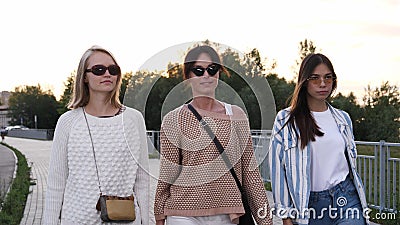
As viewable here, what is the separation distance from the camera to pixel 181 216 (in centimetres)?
398

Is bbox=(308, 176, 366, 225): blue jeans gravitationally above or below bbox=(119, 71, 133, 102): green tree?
below

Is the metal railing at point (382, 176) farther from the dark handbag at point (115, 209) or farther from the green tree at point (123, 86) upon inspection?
the dark handbag at point (115, 209)

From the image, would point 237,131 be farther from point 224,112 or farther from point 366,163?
point 366,163

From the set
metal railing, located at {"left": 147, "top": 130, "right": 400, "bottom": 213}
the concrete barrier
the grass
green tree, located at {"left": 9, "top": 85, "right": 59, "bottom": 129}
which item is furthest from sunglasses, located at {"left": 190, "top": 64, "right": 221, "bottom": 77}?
green tree, located at {"left": 9, "top": 85, "right": 59, "bottom": 129}

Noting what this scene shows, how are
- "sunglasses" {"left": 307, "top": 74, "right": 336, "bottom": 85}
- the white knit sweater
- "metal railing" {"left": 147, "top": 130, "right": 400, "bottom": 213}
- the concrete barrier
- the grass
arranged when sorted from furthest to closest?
the concrete barrier
the grass
"metal railing" {"left": 147, "top": 130, "right": 400, "bottom": 213}
"sunglasses" {"left": 307, "top": 74, "right": 336, "bottom": 85}
the white knit sweater

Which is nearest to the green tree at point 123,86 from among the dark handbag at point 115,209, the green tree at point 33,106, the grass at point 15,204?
the dark handbag at point 115,209

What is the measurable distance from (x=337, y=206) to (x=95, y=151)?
1550 millimetres

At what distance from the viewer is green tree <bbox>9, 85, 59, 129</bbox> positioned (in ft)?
352

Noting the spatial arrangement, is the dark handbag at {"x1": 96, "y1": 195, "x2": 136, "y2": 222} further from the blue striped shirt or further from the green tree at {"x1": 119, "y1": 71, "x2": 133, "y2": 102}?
the blue striped shirt

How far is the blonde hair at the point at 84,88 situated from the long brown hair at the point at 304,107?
1158mm

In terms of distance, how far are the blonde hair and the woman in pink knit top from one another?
41cm

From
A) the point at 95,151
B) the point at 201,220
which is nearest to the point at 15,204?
the point at 95,151

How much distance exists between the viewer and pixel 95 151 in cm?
409

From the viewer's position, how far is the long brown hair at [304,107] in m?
4.38
